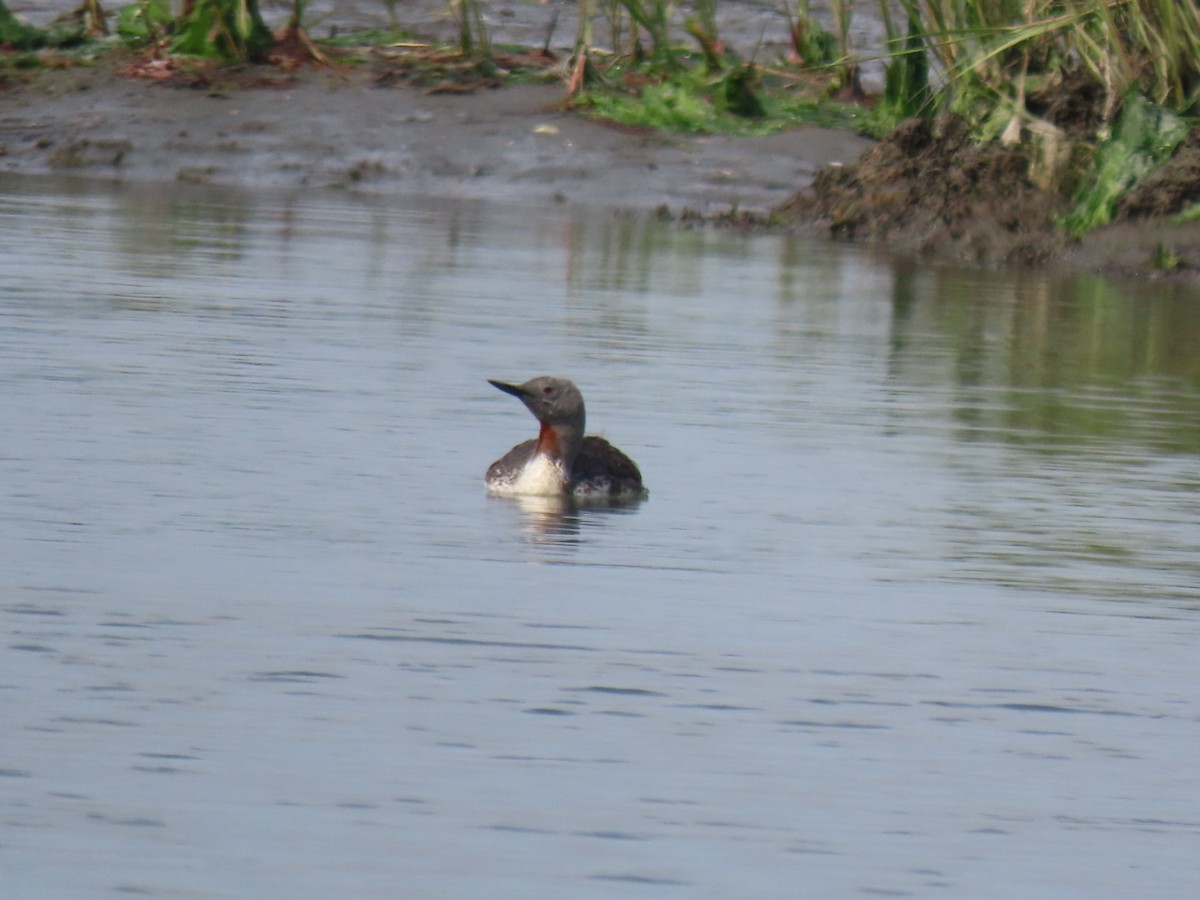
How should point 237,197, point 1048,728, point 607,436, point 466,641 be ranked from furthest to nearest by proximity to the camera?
1. point 237,197
2. point 607,436
3. point 466,641
4. point 1048,728

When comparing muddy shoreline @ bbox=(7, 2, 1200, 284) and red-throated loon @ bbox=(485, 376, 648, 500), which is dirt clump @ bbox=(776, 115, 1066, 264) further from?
red-throated loon @ bbox=(485, 376, 648, 500)

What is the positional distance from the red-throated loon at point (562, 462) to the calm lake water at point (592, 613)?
0.47 ft

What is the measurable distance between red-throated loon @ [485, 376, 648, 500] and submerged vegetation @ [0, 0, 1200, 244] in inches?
323

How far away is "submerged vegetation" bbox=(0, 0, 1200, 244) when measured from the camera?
59.5 ft

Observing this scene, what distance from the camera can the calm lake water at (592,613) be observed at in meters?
4.70

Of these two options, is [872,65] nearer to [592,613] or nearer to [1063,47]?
[1063,47]

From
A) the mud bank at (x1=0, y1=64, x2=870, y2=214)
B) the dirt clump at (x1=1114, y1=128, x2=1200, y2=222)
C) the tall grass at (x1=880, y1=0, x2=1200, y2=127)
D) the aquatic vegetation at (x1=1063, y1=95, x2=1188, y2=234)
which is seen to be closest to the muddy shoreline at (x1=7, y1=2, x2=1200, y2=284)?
the mud bank at (x1=0, y1=64, x2=870, y2=214)

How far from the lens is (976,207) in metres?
18.7

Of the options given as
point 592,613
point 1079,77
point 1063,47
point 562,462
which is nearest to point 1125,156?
point 1079,77

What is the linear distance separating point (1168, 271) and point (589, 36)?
672 cm

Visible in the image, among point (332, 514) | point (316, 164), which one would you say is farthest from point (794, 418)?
point (316, 164)

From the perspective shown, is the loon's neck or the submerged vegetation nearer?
the loon's neck

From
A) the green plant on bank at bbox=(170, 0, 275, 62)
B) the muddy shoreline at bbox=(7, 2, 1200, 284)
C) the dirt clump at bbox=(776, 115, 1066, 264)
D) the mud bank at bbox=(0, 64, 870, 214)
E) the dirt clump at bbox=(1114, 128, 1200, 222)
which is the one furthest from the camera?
the green plant on bank at bbox=(170, 0, 275, 62)

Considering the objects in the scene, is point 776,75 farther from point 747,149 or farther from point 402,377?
point 402,377
